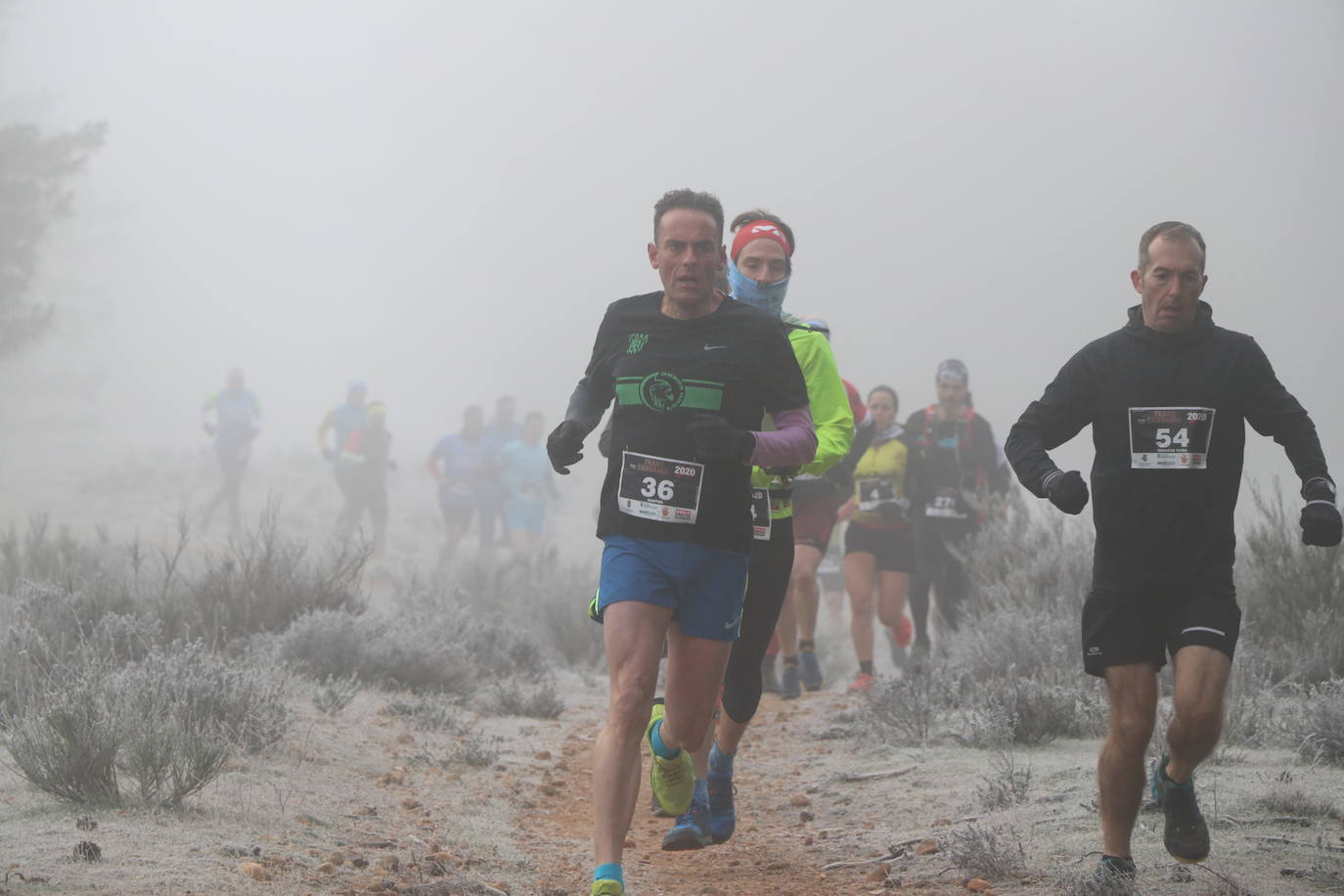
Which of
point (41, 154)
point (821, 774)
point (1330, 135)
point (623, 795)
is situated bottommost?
point (821, 774)

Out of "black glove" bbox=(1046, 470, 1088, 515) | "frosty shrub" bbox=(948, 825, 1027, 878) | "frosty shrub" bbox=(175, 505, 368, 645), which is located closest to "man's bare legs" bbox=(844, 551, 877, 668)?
"frosty shrub" bbox=(175, 505, 368, 645)

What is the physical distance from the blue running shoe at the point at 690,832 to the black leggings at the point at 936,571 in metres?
5.90

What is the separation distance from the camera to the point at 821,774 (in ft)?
22.6

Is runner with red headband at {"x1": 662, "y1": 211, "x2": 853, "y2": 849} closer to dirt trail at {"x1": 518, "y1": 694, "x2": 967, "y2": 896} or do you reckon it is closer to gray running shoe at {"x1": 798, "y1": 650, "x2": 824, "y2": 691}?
dirt trail at {"x1": 518, "y1": 694, "x2": 967, "y2": 896}

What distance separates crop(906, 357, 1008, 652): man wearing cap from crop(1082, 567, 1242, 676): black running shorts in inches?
251

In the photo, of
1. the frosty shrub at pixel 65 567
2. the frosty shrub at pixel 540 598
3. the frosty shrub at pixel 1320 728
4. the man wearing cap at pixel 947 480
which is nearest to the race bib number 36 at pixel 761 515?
the frosty shrub at pixel 1320 728

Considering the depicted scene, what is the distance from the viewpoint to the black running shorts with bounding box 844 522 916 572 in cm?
1009

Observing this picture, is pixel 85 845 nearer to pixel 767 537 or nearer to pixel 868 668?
pixel 767 537

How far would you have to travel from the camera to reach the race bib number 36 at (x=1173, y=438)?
406 centimetres

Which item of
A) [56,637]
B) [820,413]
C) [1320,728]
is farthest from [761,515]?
[56,637]

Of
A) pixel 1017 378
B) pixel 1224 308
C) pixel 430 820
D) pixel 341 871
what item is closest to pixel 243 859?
pixel 341 871

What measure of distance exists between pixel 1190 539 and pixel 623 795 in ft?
5.78

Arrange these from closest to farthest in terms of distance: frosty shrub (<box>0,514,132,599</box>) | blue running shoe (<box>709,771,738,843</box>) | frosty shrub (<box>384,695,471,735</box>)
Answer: blue running shoe (<box>709,771,738,843</box>)
frosty shrub (<box>384,695,471,735</box>)
frosty shrub (<box>0,514,132,599</box>)

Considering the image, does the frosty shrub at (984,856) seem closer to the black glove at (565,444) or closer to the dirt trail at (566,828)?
the dirt trail at (566,828)
